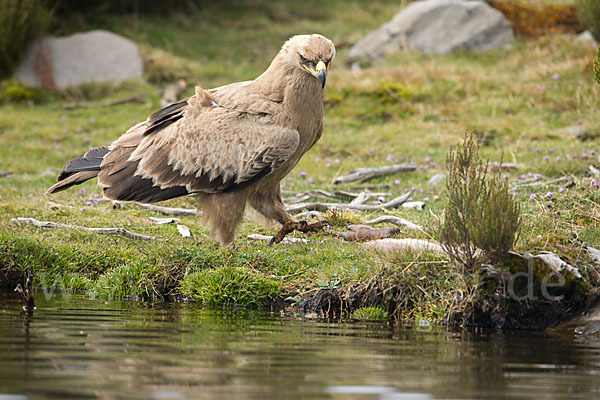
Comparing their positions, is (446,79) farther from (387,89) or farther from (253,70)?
(253,70)

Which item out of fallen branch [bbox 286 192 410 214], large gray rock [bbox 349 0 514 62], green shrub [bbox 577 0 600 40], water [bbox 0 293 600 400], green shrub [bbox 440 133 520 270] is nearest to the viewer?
water [bbox 0 293 600 400]

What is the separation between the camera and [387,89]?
53.0 ft

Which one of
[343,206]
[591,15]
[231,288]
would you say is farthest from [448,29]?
[231,288]

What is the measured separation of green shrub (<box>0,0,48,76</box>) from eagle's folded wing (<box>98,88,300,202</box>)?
957 centimetres

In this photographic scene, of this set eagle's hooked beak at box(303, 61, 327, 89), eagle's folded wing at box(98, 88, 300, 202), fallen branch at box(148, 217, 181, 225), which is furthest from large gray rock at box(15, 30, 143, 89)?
eagle's hooked beak at box(303, 61, 327, 89)

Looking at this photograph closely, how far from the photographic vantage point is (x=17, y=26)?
1711 cm

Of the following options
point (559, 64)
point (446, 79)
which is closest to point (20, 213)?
point (446, 79)

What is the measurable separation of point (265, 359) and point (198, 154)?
346 cm

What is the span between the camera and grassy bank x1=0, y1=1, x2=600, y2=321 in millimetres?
7672

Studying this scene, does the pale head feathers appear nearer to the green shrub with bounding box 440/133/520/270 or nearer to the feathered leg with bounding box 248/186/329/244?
the feathered leg with bounding box 248/186/329/244

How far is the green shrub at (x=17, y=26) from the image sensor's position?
55.4 feet

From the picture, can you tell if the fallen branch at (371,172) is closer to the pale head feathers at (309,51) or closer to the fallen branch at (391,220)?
the fallen branch at (391,220)

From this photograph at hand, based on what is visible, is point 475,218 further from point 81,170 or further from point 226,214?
point 81,170

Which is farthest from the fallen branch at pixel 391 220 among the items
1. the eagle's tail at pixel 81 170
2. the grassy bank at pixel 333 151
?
the eagle's tail at pixel 81 170
